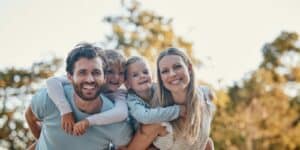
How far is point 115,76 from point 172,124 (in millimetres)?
656

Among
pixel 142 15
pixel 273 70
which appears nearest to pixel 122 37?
pixel 142 15

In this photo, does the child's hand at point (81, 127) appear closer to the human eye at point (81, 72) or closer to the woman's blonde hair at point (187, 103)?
the human eye at point (81, 72)

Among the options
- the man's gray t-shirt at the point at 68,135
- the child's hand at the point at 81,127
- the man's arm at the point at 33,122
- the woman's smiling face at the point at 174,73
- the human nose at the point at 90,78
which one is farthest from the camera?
the man's arm at the point at 33,122

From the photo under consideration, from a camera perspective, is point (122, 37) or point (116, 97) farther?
point (122, 37)

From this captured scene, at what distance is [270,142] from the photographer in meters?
23.5

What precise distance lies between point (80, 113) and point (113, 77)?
0.49 m

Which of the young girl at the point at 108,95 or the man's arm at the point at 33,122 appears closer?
the young girl at the point at 108,95

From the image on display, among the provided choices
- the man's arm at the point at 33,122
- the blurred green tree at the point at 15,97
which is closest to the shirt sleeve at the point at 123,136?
the man's arm at the point at 33,122

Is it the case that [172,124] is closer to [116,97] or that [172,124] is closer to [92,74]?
[116,97]

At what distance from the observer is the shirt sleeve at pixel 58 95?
168 inches

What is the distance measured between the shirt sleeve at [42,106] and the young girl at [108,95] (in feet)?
0.36

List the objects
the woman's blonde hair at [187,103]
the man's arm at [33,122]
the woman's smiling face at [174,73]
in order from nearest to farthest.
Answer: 1. the woman's smiling face at [174,73]
2. the woman's blonde hair at [187,103]
3. the man's arm at [33,122]

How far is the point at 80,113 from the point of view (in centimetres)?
441

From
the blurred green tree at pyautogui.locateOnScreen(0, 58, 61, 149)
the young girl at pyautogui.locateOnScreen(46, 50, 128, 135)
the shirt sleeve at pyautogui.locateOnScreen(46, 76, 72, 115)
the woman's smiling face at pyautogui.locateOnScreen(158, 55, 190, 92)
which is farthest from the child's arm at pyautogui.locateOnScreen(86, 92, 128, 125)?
the blurred green tree at pyautogui.locateOnScreen(0, 58, 61, 149)
